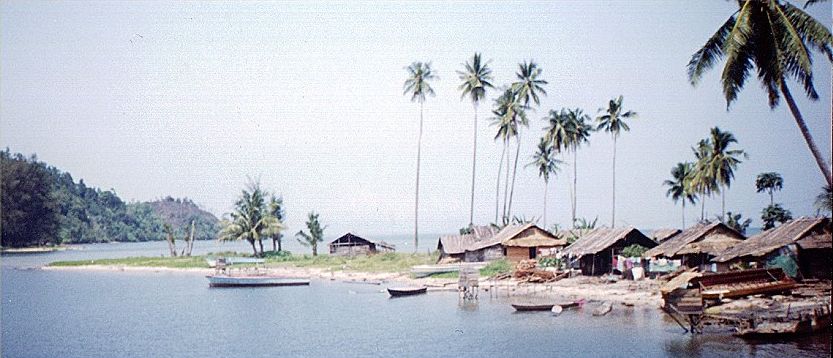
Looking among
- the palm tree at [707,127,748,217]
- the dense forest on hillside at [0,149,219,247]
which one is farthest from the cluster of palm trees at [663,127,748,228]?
the dense forest on hillside at [0,149,219,247]

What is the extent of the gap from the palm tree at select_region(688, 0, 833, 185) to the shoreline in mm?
13413

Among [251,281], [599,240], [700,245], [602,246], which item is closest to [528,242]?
[599,240]

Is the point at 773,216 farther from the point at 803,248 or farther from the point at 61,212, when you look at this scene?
the point at 61,212

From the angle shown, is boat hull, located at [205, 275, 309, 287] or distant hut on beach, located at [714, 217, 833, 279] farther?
boat hull, located at [205, 275, 309, 287]

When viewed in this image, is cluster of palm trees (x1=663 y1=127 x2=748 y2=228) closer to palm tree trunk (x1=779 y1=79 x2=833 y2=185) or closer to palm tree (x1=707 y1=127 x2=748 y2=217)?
palm tree (x1=707 y1=127 x2=748 y2=217)

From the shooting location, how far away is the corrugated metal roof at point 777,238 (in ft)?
99.7

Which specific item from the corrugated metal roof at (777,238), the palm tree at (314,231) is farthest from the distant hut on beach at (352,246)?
the corrugated metal roof at (777,238)

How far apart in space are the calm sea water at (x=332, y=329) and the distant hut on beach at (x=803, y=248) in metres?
5.42

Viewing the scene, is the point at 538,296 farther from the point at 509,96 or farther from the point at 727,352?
the point at 509,96

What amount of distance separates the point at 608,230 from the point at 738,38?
73.0 ft

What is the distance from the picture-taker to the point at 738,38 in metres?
20.8

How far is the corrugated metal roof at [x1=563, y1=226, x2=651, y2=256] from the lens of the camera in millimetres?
39312

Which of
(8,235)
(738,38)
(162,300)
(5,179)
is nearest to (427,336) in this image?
(738,38)

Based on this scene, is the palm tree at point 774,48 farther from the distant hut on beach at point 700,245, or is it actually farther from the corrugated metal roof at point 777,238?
the distant hut on beach at point 700,245
